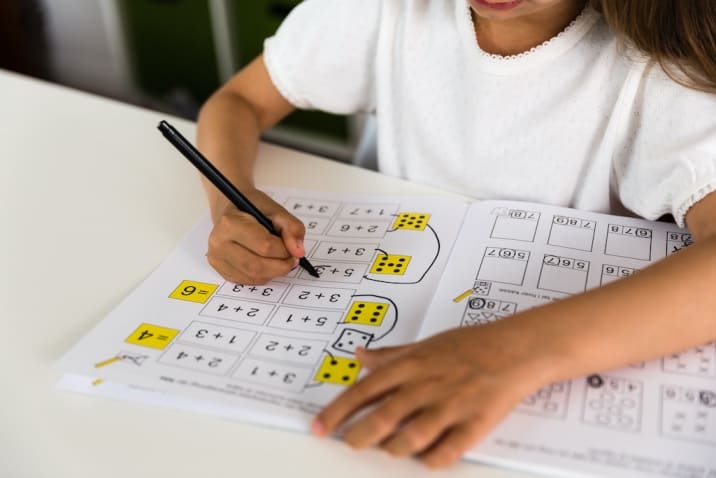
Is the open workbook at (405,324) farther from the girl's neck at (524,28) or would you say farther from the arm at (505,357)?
the girl's neck at (524,28)

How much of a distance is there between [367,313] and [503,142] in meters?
0.33

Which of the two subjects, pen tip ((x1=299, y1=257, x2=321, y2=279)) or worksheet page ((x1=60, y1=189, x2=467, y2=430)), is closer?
worksheet page ((x1=60, y1=189, x2=467, y2=430))

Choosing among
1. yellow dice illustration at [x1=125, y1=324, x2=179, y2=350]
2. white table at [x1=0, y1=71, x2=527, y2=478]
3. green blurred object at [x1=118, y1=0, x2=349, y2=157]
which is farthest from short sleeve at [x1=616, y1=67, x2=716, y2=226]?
green blurred object at [x1=118, y1=0, x2=349, y2=157]

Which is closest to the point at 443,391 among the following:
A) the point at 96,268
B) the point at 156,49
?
the point at 96,268

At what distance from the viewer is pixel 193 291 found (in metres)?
0.66

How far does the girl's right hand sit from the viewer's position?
2.16ft

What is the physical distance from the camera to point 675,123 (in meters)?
0.69

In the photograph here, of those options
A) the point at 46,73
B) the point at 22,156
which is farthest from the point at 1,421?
the point at 46,73

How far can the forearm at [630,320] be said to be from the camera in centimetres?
52

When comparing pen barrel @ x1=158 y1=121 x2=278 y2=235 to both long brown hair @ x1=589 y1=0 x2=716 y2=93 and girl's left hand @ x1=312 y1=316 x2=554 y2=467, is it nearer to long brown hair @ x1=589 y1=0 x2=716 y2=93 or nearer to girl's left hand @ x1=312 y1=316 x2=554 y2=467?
girl's left hand @ x1=312 y1=316 x2=554 y2=467

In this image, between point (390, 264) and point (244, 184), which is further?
point (244, 184)

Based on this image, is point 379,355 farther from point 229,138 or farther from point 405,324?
point 229,138

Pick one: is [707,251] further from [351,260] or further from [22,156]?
[22,156]

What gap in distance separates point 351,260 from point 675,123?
1.03 ft
